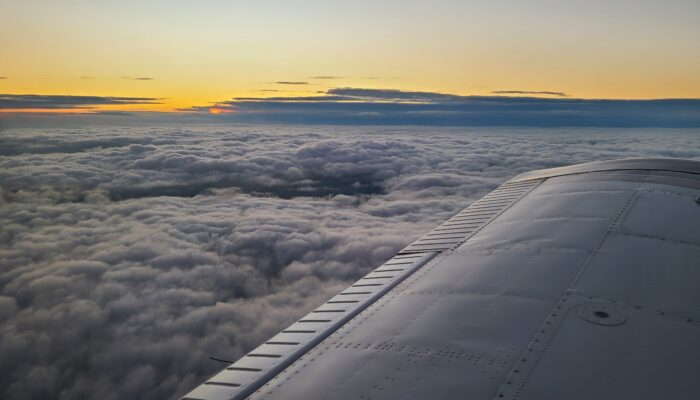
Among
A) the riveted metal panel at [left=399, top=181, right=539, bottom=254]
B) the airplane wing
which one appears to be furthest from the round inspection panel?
the riveted metal panel at [left=399, top=181, right=539, bottom=254]

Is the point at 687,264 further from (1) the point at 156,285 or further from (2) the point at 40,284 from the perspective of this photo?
(2) the point at 40,284

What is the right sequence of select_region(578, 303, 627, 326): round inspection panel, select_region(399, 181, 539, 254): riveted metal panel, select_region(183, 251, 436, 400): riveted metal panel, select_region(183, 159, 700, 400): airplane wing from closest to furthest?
select_region(183, 159, 700, 400): airplane wing < select_region(183, 251, 436, 400): riveted metal panel < select_region(578, 303, 627, 326): round inspection panel < select_region(399, 181, 539, 254): riveted metal panel

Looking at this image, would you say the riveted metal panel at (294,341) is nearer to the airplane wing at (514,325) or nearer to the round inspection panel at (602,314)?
the airplane wing at (514,325)

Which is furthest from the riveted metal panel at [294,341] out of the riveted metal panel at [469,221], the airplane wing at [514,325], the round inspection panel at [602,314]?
the round inspection panel at [602,314]

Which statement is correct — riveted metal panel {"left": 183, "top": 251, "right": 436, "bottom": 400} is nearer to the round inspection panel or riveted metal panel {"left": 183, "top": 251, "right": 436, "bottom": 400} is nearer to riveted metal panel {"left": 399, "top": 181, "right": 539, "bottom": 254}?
riveted metal panel {"left": 399, "top": 181, "right": 539, "bottom": 254}

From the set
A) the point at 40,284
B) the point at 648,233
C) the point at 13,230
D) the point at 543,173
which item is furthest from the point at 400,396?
the point at 13,230
